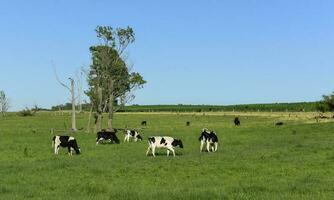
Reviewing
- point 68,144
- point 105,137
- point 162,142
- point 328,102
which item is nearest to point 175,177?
point 162,142

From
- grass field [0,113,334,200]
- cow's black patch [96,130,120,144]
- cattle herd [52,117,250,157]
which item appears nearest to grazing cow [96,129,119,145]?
cow's black patch [96,130,120,144]

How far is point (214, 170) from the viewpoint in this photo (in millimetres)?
22578

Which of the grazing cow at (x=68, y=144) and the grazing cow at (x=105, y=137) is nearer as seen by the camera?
the grazing cow at (x=68, y=144)

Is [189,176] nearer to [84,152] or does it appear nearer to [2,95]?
[84,152]

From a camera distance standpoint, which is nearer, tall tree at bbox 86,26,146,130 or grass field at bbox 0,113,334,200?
grass field at bbox 0,113,334,200

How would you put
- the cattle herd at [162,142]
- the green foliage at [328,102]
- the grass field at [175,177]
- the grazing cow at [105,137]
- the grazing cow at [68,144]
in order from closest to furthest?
the grass field at [175,177], the cattle herd at [162,142], the grazing cow at [68,144], the grazing cow at [105,137], the green foliage at [328,102]

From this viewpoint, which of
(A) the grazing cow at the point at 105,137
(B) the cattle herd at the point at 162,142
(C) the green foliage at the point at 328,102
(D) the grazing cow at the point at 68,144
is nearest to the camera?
(B) the cattle herd at the point at 162,142

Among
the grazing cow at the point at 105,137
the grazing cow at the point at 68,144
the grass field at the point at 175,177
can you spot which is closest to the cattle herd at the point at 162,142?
the grazing cow at the point at 68,144

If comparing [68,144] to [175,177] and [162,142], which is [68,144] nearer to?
[162,142]

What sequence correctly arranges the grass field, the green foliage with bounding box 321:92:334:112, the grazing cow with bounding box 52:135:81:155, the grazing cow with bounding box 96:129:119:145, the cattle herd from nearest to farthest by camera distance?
the grass field, the cattle herd, the grazing cow with bounding box 52:135:81:155, the grazing cow with bounding box 96:129:119:145, the green foliage with bounding box 321:92:334:112

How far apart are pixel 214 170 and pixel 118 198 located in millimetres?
8334

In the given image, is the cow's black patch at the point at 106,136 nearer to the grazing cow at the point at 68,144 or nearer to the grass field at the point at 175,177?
the grazing cow at the point at 68,144

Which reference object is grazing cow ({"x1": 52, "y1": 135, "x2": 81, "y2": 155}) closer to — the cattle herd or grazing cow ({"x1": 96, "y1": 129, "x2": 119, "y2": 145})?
the cattle herd

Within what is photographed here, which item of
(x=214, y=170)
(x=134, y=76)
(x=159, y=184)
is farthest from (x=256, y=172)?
(x=134, y=76)
